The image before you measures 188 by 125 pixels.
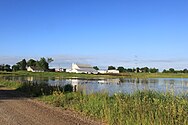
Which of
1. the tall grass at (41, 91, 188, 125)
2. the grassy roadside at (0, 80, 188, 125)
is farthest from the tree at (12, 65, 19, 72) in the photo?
the tall grass at (41, 91, 188, 125)

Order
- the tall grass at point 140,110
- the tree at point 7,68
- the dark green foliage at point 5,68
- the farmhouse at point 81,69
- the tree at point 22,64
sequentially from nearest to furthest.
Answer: the tall grass at point 140,110 < the dark green foliage at point 5,68 < the tree at point 7,68 < the farmhouse at point 81,69 < the tree at point 22,64

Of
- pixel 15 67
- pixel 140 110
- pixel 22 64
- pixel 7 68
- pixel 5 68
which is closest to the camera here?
pixel 140 110

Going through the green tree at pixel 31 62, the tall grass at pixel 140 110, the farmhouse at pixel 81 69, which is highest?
the green tree at pixel 31 62

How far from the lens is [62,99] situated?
16.3 m

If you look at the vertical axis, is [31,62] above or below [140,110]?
above

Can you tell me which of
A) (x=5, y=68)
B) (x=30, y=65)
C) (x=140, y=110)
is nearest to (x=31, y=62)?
(x=30, y=65)

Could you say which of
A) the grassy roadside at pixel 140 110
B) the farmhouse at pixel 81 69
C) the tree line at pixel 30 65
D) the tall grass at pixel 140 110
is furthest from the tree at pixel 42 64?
the tall grass at pixel 140 110

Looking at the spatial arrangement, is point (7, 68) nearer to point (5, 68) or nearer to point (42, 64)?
point (5, 68)

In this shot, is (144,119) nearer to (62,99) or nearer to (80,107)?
(80,107)

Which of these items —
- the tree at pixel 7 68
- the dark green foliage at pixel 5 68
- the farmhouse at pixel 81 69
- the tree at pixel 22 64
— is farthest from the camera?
the tree at pixel 22 64

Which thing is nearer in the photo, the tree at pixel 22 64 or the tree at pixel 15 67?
the tree at pixel 15 67

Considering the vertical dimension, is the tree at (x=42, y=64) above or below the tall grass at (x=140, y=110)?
above

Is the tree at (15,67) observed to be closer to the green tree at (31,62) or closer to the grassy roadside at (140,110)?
the green tree at (31,62)

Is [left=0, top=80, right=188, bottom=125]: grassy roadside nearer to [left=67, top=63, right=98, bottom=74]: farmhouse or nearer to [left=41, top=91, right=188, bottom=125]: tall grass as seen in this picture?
[left=41, top=91, right=188, bottom=125]: tall grass
